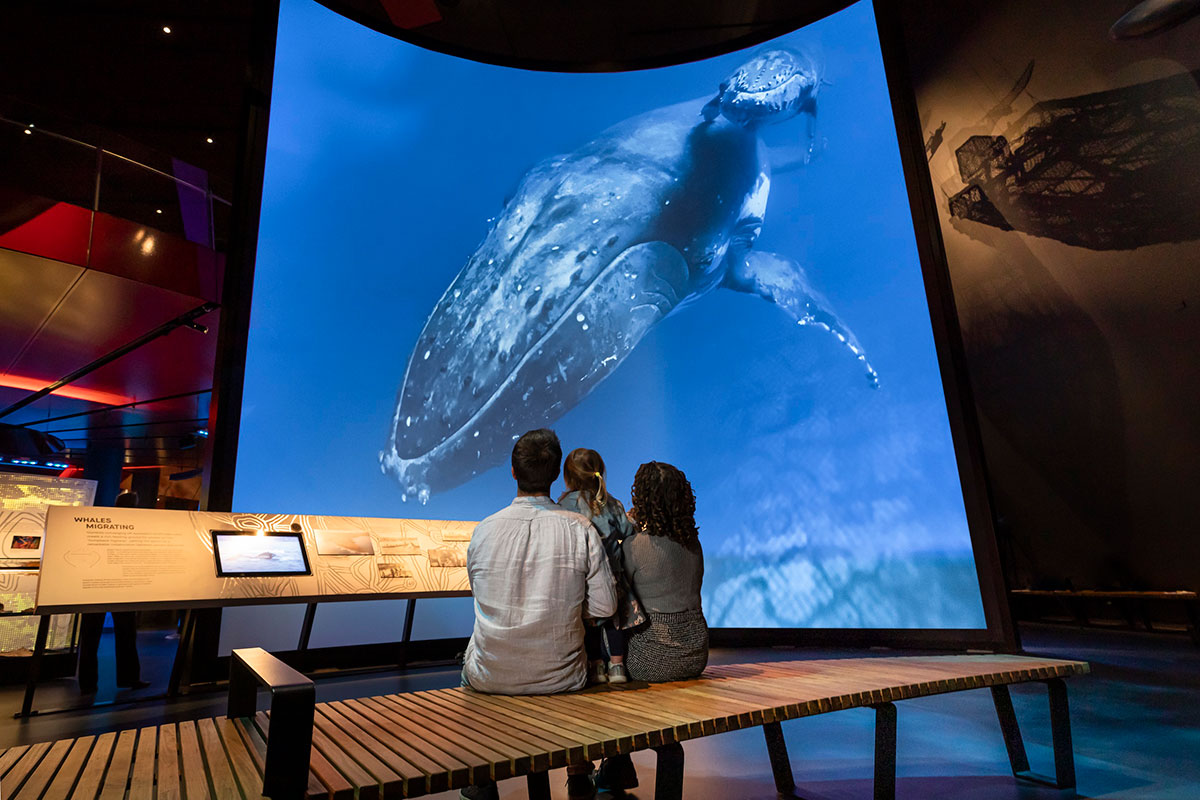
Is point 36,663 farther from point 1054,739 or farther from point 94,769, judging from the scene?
point 1054,739

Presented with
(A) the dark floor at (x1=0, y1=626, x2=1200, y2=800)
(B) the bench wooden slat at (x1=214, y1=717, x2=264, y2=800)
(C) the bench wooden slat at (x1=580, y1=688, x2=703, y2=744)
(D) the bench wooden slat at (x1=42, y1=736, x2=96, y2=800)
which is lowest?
(A) the dark floor at (x1=0, y1=626, x2=1200, y2=800)

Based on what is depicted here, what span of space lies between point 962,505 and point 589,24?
5707mm

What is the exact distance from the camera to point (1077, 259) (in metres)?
5.41

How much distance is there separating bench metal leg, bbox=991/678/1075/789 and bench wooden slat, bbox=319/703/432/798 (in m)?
1.97

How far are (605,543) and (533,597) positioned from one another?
0.49 meters

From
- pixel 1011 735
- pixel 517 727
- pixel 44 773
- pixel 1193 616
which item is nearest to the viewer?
pixel 44 773

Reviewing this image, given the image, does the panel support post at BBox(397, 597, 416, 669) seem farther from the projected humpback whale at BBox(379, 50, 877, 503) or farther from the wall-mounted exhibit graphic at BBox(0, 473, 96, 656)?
the wall-mounted exhibit graphic at BBox(0, 473, 96, 656)

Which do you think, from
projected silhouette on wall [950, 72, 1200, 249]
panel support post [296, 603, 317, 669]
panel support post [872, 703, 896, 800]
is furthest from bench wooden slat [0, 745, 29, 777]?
projected silhouette on wall [950, 72, 1200, 249]

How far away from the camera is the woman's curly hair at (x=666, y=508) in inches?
87.1

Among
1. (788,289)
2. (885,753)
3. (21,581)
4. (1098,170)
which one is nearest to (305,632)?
(21,581)

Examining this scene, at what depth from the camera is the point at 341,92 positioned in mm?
6070

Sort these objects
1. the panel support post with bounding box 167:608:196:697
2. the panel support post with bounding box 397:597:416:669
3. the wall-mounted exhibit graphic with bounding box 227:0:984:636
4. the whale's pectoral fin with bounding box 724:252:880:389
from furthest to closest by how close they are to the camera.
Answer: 1. the whale's pectoral fin with bounding box 724:252:880:389
2. the wall-mounted exhibit graphic with bounding box 227:0:984:636
3. the panel support post with bounding box 397:597:416:669
4. the panel support post with bounding box 167:608:196:697

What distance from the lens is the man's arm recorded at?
1.95m

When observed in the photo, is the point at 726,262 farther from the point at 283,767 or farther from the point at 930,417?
the point at 283,767
